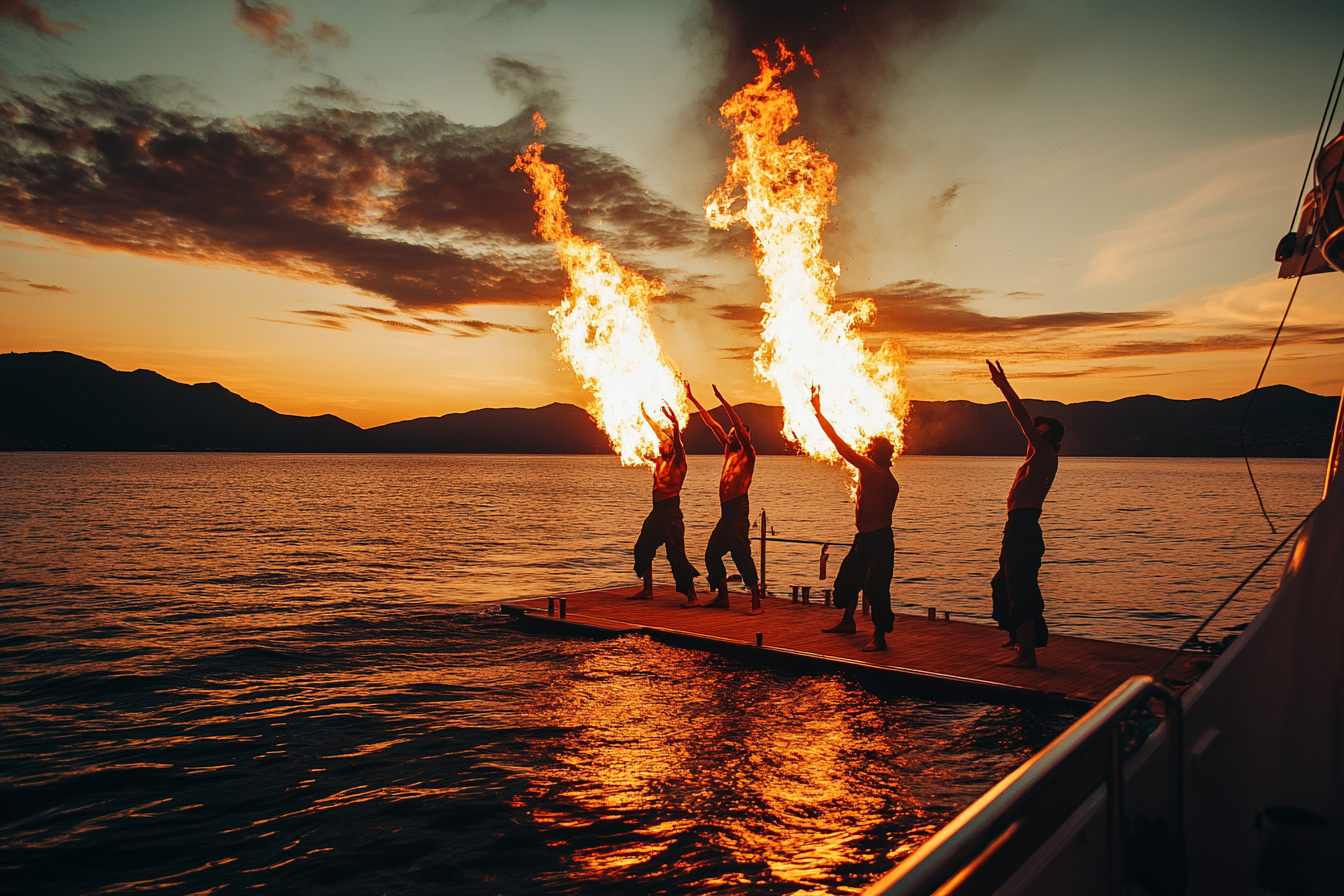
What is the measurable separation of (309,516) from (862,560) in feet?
192

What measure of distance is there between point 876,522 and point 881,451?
39.9 inches

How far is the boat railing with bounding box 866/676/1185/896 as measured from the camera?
1686 millimetres

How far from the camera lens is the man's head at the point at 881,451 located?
11.0 m

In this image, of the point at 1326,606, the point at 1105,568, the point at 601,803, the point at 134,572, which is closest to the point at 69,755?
the point at 601,803

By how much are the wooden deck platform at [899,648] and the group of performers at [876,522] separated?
0.48 metres

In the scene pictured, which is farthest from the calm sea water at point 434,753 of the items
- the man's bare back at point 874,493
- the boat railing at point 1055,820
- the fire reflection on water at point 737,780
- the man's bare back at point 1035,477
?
the boat railing at point 1055,820

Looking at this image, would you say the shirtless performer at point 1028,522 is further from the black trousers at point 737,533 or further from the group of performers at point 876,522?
the black trousers at point 737,533

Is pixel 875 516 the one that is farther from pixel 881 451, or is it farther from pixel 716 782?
pixel 716 782

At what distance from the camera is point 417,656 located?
15.4m

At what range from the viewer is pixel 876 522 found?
36.1 ft

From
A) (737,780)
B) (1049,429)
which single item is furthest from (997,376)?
(737,780)

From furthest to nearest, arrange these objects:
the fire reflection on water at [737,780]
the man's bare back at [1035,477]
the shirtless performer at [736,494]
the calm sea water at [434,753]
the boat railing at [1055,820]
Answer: the shirtless performer at [736,494] < the man's bare back at [1035,477] < the calm sea water at [434,753] < the fire reflection on water at [737,780] < the boat railing at [1055,820]

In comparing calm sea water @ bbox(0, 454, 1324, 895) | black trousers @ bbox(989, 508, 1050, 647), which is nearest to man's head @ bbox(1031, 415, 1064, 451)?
black trousers @ bbox(989, 508, 1050, 647)

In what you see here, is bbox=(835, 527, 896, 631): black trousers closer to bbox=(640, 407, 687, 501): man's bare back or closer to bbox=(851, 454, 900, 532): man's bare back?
bbox=(851, 454, 900, 532): man's bare back
